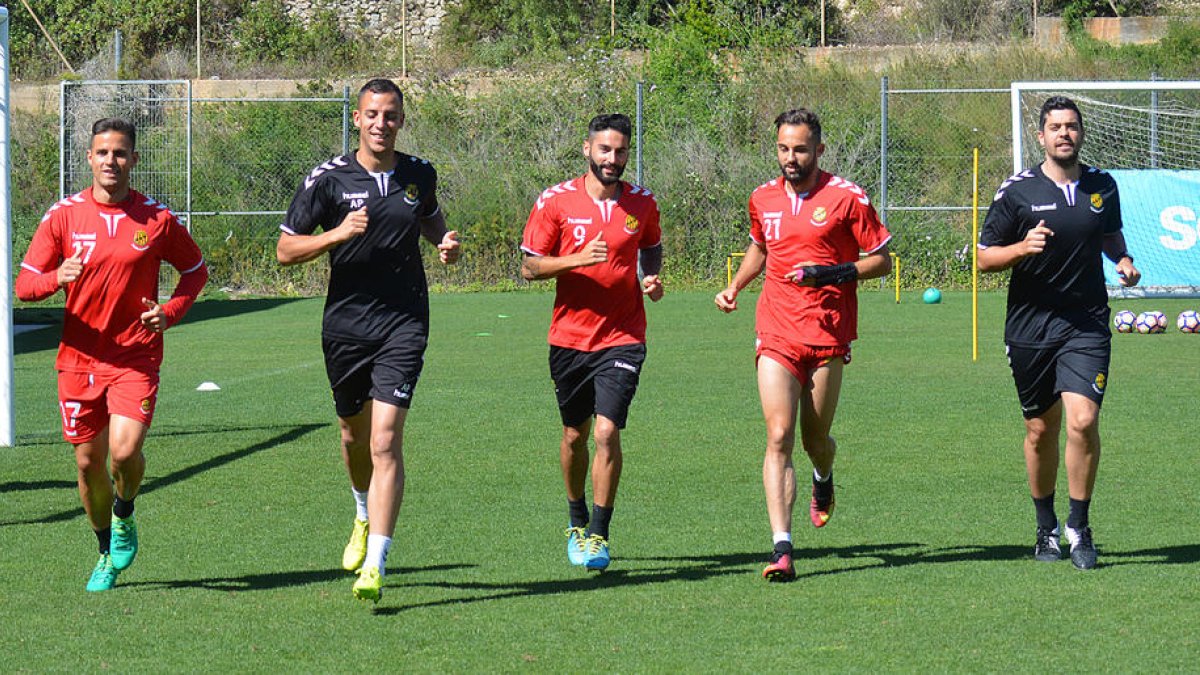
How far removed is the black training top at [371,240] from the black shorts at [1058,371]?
2.74 meters

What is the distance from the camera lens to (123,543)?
739 centimetres

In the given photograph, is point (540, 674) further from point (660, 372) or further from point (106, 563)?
point (660, 372)

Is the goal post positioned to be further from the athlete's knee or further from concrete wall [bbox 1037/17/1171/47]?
concrete wall [bbox 1037/17/1171/47]

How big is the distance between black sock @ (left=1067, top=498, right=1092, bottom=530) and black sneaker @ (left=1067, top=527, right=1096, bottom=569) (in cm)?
2

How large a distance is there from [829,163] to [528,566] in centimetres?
2390

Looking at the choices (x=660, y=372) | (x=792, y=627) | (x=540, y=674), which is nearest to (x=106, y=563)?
(x=540, y=674)

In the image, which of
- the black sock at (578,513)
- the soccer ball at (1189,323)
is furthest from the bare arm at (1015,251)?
the soccer ball at (1189,323)

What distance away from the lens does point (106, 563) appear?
24.2 ft

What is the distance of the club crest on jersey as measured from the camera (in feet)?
24.0

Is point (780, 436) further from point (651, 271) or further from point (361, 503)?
point (361, 503)

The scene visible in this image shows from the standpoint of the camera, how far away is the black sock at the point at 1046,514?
25.7 feet

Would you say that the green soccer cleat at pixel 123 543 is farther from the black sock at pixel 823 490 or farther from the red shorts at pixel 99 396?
the black sock at pixel 823 490

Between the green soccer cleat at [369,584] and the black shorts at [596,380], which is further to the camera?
the black shorts at [596,380]

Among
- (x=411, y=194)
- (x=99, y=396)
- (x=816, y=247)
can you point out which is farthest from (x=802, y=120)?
(x=99, y=396)
